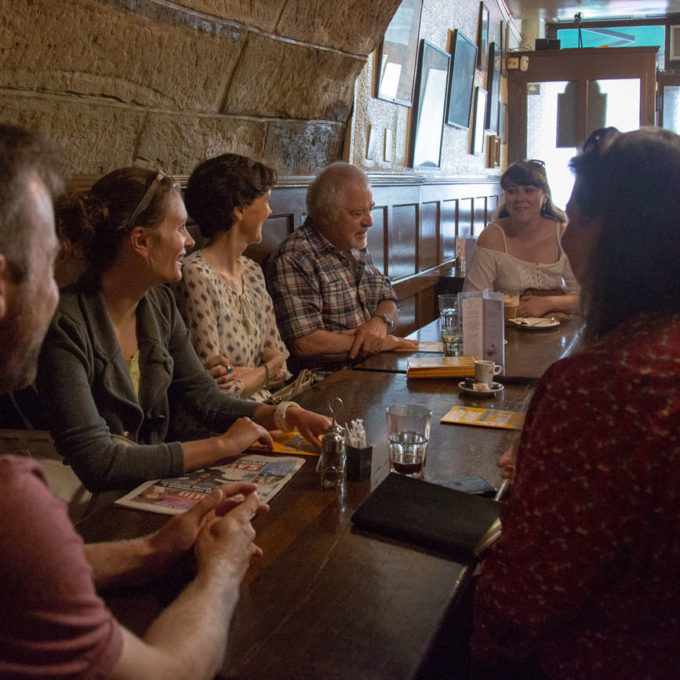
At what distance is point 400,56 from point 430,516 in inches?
153

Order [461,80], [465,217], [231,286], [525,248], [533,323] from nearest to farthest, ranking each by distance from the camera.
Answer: [231,286], [533,323], [525,248], [461,80], [465,217]

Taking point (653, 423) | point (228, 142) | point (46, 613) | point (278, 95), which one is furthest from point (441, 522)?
point (278, 95)

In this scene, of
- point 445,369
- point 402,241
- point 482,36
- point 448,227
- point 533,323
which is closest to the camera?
point 445,369

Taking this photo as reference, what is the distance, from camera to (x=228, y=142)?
309 cm

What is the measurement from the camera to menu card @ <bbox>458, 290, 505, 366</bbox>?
2.56 metres

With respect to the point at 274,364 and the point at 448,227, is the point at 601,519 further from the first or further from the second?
the point at 448,227

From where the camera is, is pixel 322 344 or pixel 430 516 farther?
pixel 322 344

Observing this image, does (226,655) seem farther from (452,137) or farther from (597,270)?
(452,137)

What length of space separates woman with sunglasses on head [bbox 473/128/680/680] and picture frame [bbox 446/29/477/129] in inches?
194

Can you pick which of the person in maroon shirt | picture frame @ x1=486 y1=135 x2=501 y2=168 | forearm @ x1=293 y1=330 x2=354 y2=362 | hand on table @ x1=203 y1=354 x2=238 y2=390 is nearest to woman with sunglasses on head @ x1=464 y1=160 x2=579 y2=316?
forearm @ x1=293 y1=330 x2=354 y2=362

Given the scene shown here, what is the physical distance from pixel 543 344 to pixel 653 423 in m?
2.05

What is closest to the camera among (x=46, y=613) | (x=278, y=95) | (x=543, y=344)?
(x=46, y=613)

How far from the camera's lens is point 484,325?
2594 mm

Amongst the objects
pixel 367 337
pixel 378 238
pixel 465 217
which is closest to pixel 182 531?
pixel 367 337
